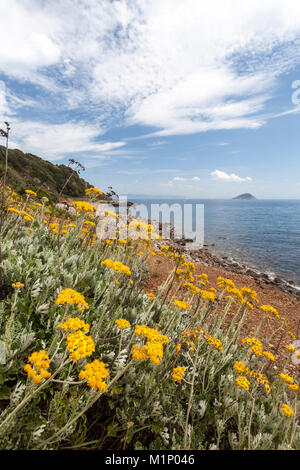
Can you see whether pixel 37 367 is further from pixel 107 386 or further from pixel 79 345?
pixel 107 386

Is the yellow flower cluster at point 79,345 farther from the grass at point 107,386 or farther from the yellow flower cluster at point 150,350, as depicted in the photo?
the yellow flower cluster at point 150,350

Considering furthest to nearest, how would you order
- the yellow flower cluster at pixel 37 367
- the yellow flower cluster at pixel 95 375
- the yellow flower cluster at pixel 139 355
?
the yellow flower cluster at pixel 139 355 → the yellow flower cluster at pixel 95 375 → the yellow flower cluster at pixel 37 367

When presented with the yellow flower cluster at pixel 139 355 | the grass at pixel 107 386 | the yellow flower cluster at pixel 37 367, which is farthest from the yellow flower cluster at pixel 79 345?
the yellow flower cluster at pixel 139 355

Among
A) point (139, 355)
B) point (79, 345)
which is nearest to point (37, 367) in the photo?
point (79, 345)

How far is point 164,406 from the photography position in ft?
8.49

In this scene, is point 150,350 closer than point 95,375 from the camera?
No

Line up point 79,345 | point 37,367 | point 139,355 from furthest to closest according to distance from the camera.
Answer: point 139,355
point 79,345
point 37,367

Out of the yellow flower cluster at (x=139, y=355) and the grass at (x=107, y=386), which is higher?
the yellow flower cluster at (x=139, y=355)

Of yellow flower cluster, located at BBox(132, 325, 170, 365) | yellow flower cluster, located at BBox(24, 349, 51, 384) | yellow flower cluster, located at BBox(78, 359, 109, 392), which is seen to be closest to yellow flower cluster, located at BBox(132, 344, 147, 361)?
yellow flower cluster, located at BBox(132, 325, 170, 365)

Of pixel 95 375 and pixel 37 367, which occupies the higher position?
pixel 37 367

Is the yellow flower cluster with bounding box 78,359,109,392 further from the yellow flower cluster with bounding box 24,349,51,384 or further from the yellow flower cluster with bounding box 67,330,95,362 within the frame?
the yellow flower cluster with bounding box 24,349,51,384

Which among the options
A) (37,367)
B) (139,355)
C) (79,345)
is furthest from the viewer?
(139,355)

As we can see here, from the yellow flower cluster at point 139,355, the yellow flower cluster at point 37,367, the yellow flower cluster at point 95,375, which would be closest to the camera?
the yellow flower cluster at point 37,367
